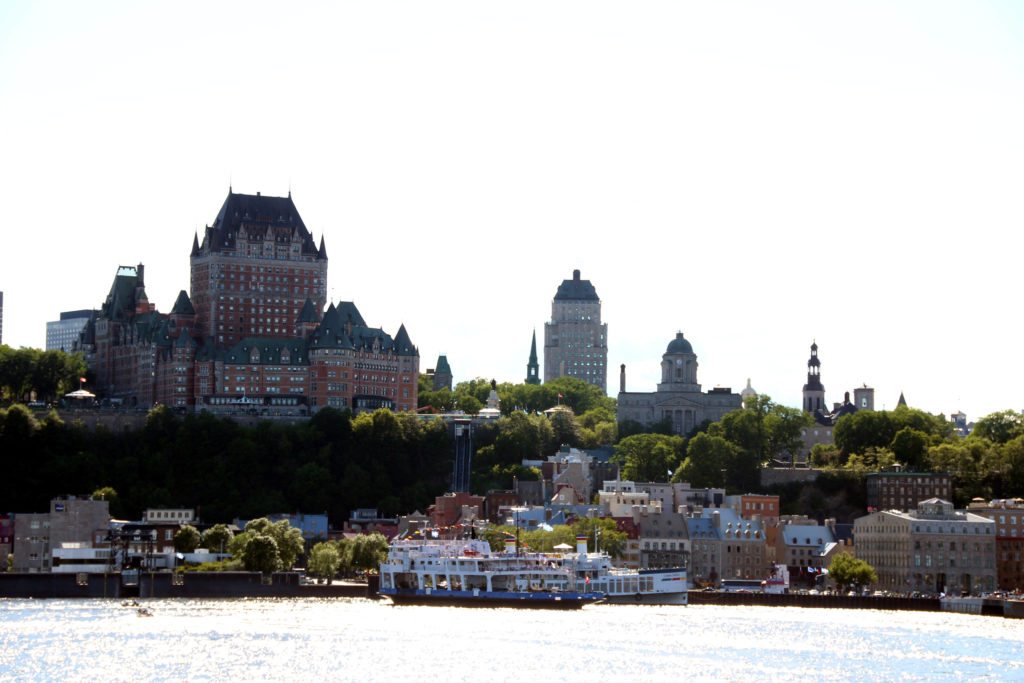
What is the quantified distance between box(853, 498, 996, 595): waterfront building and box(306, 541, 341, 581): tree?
4452cm

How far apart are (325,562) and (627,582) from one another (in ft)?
89.0

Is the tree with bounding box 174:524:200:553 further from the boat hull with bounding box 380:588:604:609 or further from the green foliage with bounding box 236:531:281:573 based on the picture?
the boat hull with bounding box 380:588:604:609

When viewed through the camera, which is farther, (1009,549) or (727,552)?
(727,552)

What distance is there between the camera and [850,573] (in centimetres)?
17988

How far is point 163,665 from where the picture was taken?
12381 cm

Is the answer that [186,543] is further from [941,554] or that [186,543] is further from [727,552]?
[941,554]

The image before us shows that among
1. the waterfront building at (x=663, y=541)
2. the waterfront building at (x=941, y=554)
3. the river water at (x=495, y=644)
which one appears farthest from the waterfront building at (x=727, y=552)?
the river water at (x=495, y=644)

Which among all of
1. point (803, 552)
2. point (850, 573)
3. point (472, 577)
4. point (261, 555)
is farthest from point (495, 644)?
point (803, 552)

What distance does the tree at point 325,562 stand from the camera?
189250 millimetres

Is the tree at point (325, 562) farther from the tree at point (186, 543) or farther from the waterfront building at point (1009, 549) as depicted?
the waterfront building at point (1009, 549)

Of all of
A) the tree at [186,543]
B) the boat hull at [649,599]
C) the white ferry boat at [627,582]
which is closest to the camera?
the boat hull at [649,599]

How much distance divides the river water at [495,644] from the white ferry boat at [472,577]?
3.39 m

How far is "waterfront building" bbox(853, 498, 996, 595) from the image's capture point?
605 feet

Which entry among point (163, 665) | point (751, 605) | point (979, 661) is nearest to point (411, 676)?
point (163, 665)
